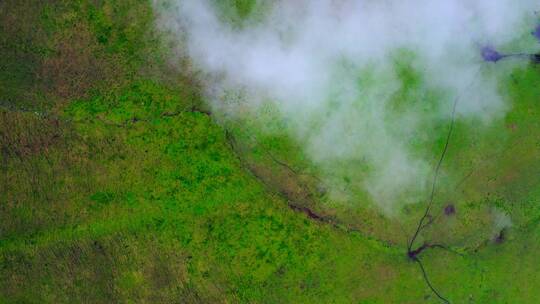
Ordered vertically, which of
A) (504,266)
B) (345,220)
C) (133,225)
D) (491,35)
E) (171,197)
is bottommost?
(133,225)

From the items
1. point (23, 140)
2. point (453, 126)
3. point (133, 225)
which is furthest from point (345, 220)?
point (23, 140)

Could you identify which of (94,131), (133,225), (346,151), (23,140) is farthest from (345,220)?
(23,140)

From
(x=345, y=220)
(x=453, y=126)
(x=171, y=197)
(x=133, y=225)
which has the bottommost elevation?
(x=133, y=225)

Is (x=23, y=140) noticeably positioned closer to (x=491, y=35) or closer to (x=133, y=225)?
(x=133, y=225)

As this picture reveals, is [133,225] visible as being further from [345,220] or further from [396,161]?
[396,161]

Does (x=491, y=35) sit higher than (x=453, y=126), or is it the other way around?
(x=491, y=35)

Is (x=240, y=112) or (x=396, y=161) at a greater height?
(x=396, y=161)
